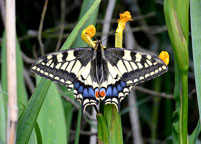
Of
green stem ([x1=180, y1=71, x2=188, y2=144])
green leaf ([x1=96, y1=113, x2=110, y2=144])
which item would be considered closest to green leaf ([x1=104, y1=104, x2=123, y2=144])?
green leaf ([x1=96, y1=113, x2=110, y2=144])

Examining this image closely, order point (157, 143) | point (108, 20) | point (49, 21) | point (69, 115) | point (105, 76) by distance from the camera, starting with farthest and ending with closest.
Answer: point (49, 21)
point (157, 143)
point (108, 20)
point (69, 115)
point (105, 76)

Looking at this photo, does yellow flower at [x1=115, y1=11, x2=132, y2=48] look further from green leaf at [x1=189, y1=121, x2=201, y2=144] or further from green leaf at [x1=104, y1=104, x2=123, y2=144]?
green leaf at [x1=189, y1=121, x2=201, y2=144]

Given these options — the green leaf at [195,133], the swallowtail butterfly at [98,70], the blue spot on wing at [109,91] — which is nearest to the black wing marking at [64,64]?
the swallowtail butterfly at [98,70]

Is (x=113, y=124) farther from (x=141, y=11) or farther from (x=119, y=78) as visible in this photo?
(x=141, y=11)

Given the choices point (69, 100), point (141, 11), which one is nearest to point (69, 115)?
point (69, 100)

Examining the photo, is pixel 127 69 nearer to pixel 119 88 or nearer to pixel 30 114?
pixel 119 88

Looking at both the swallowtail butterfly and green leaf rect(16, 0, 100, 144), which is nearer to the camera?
green leaf rect(16, 0, 100, 144)

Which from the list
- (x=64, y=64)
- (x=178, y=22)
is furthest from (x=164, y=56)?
(x=64, y=64)

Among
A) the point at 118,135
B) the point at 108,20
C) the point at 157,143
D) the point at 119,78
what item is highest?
the point at 108,20
